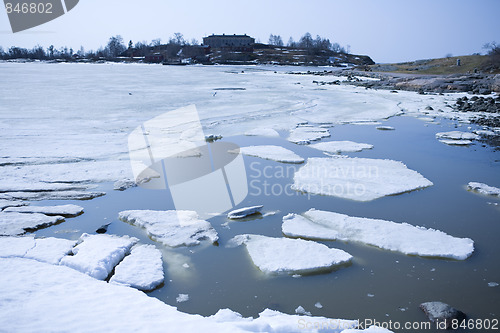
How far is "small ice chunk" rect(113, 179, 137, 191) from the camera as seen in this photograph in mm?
5641

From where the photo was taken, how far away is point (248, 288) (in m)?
3.16

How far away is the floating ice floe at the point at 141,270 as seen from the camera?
3.14m

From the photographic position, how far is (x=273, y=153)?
24.6 feet

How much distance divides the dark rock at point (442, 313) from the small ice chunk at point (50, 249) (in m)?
3.32

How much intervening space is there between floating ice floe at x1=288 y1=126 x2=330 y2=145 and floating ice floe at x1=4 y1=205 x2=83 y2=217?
536 centimetres

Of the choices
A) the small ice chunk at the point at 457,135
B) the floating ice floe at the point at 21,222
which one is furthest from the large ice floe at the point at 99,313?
the small ice chunk at the point at 457,135

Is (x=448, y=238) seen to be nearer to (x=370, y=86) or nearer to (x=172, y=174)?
(x=172, y=174)

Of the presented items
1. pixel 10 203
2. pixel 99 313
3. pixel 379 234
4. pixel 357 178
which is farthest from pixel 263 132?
pixel 99 313

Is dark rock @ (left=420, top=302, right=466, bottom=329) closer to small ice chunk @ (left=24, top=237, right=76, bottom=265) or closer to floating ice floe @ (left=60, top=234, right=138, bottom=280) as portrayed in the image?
floating ice floe @ (left=60, top=234, right=138, bottom=280)

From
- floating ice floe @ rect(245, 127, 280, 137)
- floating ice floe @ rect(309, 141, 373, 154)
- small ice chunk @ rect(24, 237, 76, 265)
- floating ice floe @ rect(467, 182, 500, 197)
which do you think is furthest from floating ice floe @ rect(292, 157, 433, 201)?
small ice chunk @ rect(24, 237, 76, 265)

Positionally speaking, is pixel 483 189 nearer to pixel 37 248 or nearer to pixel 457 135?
pixel 457 135

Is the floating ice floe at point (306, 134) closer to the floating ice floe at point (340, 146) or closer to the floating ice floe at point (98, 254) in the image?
the floating ice floe at point (340, 146)

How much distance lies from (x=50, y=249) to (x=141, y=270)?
1.04 m

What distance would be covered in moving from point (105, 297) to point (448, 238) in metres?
3.56
